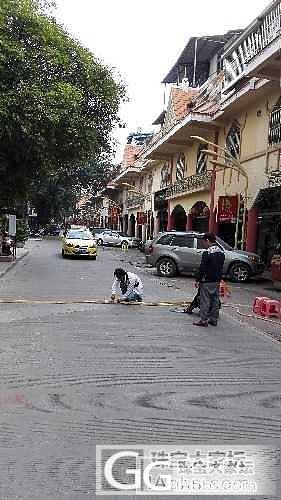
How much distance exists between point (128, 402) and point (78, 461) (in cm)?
148

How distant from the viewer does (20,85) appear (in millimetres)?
16734

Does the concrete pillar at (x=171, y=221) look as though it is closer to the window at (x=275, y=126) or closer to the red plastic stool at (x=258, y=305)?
the window at (x=275, y=126)

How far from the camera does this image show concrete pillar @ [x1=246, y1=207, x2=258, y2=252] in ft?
75.8

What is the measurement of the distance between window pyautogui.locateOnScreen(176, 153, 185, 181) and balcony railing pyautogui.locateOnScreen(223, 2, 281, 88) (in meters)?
9.94

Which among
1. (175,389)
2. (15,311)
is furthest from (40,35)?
(175,389)

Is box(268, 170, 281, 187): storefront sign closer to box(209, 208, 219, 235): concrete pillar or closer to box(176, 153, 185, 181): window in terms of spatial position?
box(209, 208, 219, 235): concrete pillar

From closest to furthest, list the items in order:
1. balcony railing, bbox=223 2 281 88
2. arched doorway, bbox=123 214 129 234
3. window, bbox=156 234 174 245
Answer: balcony railing, bbox=223 2 281 88 → window, bbox=156 234 174 245 → arched doorway, bbox=123 214 129 234

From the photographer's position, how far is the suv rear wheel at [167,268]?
802 inches

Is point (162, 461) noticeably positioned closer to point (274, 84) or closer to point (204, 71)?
point (274, 84)

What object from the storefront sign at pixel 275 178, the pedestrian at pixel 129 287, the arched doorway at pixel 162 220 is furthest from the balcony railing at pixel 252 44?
the arched doorway at pixel 162 220

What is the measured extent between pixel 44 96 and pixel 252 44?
29.8 ft

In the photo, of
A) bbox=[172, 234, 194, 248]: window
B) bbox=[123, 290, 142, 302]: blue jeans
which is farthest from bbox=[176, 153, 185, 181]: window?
bbox=[123, 290, 142, 302]: blue jeans

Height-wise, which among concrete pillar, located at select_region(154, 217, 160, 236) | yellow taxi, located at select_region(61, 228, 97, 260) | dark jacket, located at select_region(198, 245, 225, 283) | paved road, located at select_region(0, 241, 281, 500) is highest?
concrete pillar, located at select_region(154, 217, 160, 236)

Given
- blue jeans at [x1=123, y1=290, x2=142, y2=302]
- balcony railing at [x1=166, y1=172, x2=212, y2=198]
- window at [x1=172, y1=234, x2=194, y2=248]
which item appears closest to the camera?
blue jeans at [x1=123, y1=290, x2=142, y2=302]
